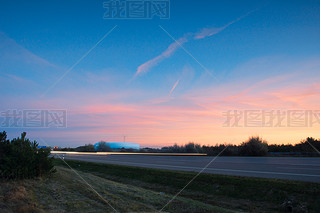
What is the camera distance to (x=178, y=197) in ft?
34.2

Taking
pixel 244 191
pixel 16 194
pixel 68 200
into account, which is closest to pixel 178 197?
pixel 244 191

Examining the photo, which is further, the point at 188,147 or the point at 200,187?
the point at 188,147

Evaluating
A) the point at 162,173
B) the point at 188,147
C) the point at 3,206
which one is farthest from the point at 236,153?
the point at 3,206

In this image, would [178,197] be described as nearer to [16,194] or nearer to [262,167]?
[16,194]

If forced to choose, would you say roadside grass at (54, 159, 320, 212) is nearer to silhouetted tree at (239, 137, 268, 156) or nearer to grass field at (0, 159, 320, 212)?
grass field at (0, 159, 320, 212)

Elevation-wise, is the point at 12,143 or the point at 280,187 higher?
the point at 12,143

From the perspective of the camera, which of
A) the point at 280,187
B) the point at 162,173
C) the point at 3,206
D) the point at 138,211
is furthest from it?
the point at 162,173

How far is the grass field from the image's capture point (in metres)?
7.25

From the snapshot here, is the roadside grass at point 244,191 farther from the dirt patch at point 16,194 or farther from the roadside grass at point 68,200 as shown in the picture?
the dirt patch at point 16,194

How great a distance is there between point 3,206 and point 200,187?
8.57m

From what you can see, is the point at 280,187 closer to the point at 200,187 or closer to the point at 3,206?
the point at 200,187

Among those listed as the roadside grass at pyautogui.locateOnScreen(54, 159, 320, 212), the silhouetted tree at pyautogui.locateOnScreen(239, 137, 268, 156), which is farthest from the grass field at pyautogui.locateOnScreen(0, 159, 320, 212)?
the silhouetted tree at pyautogui.locateOnScreen(239, 137, 268, 156)

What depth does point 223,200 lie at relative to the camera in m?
10.5

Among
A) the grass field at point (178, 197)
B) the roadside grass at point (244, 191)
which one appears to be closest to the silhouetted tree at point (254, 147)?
the roadside grass at point (244, 191)
